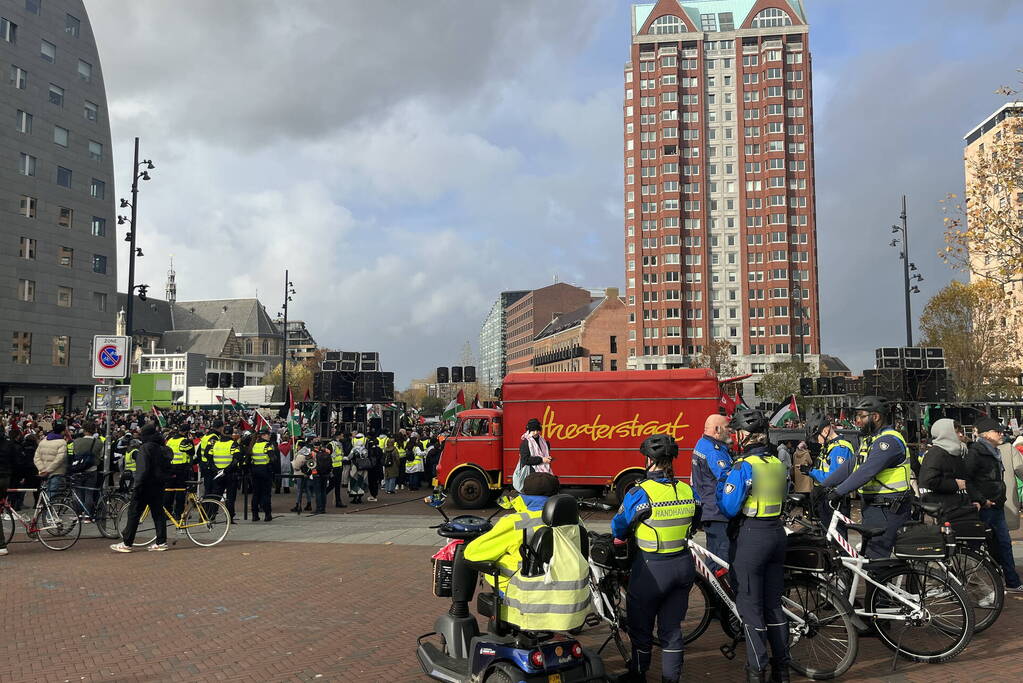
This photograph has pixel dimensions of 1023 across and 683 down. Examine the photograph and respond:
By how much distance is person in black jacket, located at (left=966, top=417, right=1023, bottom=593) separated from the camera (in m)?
8.22

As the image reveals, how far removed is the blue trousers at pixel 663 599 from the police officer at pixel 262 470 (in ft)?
36.0

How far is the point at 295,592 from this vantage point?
29.4ft

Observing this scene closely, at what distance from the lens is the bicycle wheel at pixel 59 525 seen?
39.5ft

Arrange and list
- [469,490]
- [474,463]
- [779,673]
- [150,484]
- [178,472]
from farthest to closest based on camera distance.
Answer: [474,463]
[469,490]
[178,472]
[150,484]
[779,673]

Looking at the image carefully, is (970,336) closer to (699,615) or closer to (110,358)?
(699,615)

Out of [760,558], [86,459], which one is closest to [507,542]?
[760,558]

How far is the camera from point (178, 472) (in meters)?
13.2

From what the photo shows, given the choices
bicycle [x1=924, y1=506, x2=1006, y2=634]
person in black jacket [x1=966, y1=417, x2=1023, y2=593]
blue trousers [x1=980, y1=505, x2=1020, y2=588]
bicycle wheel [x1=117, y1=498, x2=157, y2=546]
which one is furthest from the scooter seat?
bicycle wheel [x1=117, y1=498, x2=157, y2=546]

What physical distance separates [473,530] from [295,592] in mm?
4675

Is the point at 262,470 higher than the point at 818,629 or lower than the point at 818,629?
higher

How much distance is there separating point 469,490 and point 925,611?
12.2 m

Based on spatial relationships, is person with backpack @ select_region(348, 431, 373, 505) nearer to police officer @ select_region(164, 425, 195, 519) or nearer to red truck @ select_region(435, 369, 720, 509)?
red truck @ select_region(435, 369, 720, 509)

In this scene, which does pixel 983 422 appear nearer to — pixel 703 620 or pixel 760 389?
pixel 703 620

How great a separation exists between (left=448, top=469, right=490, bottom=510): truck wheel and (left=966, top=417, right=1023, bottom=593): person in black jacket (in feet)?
35.9
